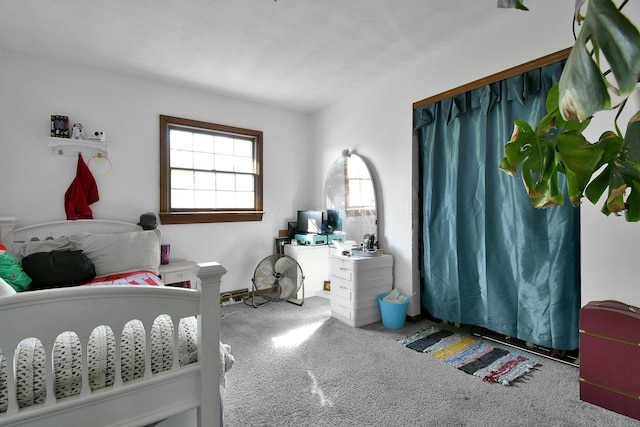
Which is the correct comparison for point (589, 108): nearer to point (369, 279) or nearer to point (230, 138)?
point (369, 279)

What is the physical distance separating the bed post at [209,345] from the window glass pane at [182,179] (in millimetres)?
2675

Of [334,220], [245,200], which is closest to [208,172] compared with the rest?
[245,200]

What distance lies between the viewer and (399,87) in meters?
3.11

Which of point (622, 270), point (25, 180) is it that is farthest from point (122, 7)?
point (622, 270)

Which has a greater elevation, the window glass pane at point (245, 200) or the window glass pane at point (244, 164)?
the window glass pane at point (244, 164)

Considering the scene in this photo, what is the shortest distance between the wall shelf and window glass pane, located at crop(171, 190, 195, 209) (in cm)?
76

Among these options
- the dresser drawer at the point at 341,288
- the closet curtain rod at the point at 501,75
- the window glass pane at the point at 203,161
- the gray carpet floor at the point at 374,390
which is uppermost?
the closet curtain rod at the point at 501,75

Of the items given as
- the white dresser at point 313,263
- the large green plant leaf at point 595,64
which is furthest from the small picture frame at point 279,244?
the large green plant leaf at point 595,64

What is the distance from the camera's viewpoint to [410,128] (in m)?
2.99

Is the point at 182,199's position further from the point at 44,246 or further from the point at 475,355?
the point at 475,355

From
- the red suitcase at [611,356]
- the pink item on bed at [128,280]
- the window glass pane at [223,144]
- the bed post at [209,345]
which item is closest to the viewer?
the bed post at [209,345]

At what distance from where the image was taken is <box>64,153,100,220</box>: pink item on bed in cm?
286

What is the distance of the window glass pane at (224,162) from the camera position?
380 centimetres

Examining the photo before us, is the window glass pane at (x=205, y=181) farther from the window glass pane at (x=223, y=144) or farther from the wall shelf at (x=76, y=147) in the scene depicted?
the wall shelf at (x=76, y=147)
